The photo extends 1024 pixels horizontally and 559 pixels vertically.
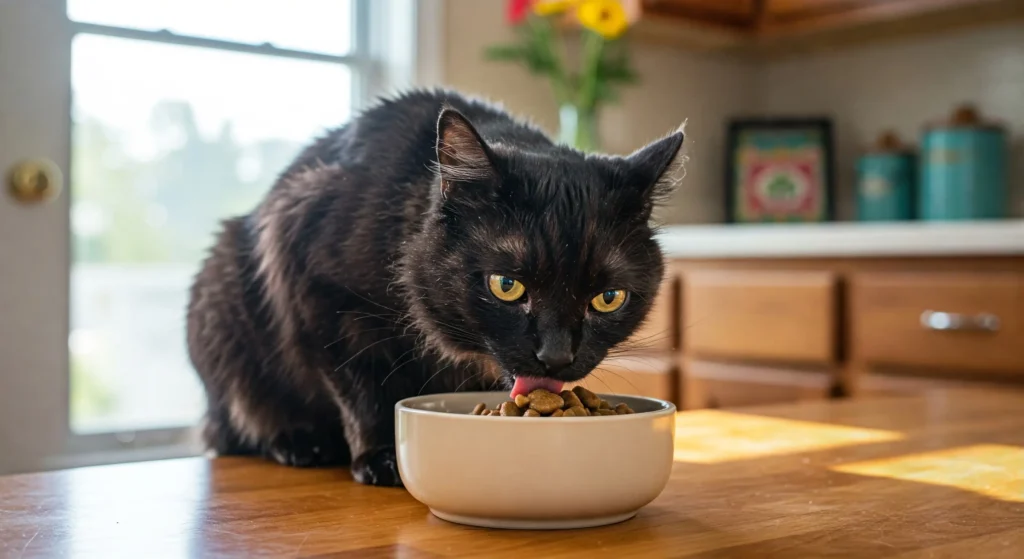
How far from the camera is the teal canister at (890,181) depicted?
3.13 meters

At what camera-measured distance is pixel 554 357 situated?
0.79 meters

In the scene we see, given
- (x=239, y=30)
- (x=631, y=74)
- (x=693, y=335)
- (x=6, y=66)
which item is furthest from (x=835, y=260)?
(x=6, y=66)

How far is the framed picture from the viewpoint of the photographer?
3.39m

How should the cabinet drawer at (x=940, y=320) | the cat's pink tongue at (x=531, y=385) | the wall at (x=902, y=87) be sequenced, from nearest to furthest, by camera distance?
1. the cat's pink tongue at (x=531, y=385)
2. the cabinet drawer at (x=940, y=320)
3. the wall at (x=902, y=87)

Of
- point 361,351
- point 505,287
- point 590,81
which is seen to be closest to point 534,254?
point 505,287

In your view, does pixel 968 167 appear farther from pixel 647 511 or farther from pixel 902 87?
pixel 647 511

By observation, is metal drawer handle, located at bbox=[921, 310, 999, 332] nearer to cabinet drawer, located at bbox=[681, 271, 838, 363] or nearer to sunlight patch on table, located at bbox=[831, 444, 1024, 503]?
cabinet drawer, located at bbox=[681, 271, 838, 363]

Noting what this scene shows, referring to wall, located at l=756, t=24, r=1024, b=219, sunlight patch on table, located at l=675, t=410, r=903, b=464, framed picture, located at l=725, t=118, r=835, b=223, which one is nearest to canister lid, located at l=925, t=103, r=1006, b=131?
wall, located at l=756, t=24, r=1024, b=219

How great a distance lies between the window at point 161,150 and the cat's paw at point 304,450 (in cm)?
170

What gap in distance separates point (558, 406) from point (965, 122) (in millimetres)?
2572

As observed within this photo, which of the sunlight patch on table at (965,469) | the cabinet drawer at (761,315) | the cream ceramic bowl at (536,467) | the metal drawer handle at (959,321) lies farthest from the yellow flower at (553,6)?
the cream ceramic bowl at (536,467)

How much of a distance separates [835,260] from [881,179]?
842 mm

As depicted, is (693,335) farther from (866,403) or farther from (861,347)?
(866,403)

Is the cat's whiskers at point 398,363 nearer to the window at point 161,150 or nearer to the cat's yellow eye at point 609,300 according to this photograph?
the cat's yellow eye at point 609,300
